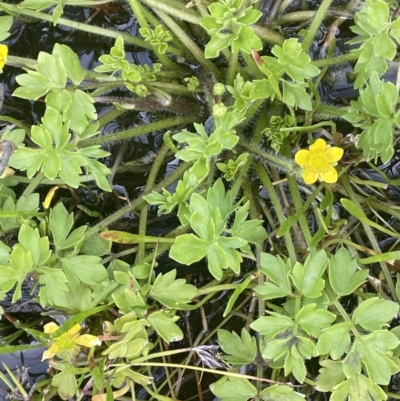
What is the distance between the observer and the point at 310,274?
7.20 feet

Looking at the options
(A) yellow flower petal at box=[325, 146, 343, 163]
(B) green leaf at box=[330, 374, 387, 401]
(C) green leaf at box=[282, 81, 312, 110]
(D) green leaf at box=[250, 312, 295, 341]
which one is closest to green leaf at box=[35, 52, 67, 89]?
(C) green leaf at box=[282, 81, 312, 110]

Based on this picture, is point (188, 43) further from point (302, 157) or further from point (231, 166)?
point (302, 157)

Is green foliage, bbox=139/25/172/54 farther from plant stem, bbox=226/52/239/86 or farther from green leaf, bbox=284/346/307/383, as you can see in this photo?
green leaf, bbox=284/346/307/383

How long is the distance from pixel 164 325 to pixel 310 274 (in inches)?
24.8

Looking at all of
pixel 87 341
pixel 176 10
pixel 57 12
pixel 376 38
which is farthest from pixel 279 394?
pixel 57 12

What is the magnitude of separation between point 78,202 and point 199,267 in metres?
0.71

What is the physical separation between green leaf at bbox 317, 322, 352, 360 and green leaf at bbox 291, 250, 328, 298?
5.7 inches

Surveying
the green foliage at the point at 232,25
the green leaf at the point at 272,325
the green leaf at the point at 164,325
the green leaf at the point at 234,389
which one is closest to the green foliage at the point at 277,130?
the green foliage at the point at 232,25

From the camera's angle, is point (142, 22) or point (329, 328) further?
point (142, 22)

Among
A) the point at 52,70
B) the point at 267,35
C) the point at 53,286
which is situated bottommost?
the point at 53,286

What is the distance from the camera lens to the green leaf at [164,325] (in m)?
2.29

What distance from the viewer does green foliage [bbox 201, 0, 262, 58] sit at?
6.64 feet

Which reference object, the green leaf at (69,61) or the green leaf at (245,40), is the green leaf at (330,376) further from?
the green leaf at (69,61)

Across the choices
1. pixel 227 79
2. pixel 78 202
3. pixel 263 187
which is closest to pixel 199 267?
pixel 263 187
